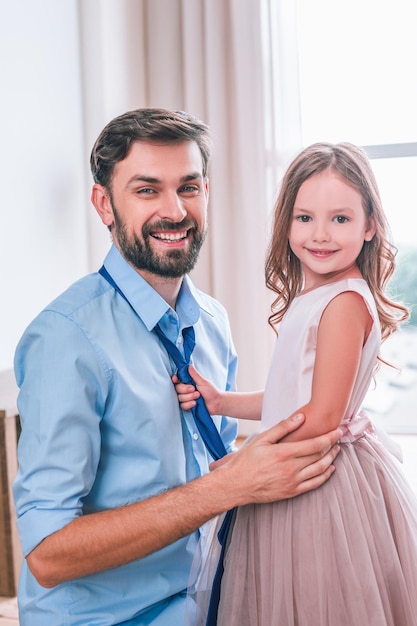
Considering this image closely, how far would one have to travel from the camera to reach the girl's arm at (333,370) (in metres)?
1.35

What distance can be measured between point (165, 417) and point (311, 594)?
0.43 meters

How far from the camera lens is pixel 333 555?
4.33ft

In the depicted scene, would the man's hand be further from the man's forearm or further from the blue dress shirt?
the blue dress shirt

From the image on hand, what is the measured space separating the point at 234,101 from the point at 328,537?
3049 mm

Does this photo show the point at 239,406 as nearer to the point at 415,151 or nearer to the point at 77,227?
the point at 77,227

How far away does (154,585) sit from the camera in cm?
147

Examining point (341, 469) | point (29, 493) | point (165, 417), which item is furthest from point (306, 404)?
point (29, 493)

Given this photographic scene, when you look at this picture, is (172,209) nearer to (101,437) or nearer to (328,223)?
(328,223)

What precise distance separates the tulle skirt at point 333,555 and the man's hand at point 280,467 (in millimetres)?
51

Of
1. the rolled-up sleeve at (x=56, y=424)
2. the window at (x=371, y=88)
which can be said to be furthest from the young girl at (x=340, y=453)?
the window at (x=371, y=88)

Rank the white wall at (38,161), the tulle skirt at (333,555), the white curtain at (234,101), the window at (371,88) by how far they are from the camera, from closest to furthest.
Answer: the tulle skirt at (333,555) < the white wall at (38,161) < the white curtain at (234,101) < the window at (371,88)

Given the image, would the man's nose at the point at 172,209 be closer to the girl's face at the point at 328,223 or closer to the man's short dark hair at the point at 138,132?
the man's short dark hair at the point at 138,132

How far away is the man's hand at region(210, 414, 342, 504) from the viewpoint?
52.3 inches

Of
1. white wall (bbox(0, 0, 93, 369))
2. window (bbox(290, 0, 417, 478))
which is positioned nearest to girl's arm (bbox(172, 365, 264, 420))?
white wall (bbox(0, 0, 93, 369))
